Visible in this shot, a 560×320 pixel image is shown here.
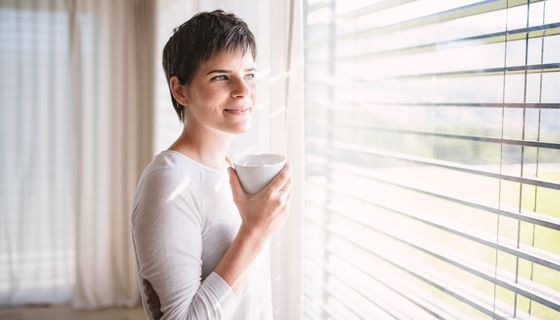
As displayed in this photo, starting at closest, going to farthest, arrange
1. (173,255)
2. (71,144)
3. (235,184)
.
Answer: (173,255)
(235,184)
(71,144)

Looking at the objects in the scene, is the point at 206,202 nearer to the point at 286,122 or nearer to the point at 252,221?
the point at 252,221

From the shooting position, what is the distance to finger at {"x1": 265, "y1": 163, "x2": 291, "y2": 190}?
1.02m

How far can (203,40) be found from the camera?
1.06 meters

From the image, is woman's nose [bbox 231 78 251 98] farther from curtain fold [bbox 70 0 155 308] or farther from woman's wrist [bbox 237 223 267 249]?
curtain fold [bbox 70 0 155 308]

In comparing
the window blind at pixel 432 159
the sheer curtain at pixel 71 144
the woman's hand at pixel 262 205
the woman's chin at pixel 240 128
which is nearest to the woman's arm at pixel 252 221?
the woman's hand at pixel 262 205

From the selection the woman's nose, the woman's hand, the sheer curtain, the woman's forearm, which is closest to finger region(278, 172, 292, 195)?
the woman's hand

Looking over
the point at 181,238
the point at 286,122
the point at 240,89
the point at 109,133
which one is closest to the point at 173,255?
the point at 181,238

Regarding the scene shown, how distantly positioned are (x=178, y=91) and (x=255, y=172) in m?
0.29

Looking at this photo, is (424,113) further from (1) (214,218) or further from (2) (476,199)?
(1) (214,218)

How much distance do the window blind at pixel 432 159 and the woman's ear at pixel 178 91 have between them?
567 mm

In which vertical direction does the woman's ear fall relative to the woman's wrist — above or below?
A: above

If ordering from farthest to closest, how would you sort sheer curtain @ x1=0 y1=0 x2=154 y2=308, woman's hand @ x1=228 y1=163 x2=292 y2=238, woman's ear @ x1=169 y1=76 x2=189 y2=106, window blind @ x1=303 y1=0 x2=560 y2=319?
sheer curtain @ x1=0 y1=0 x2=154 y2=308 < woman's ear @ x1=169 y1=76 x2=189 y2=106 < woman's hand @ x1=228 y1=163 x2=292 y2=238 < window blind @ x1=303 y1=0 x2=560 y2=319

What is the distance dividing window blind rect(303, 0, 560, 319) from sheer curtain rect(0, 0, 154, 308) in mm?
2297

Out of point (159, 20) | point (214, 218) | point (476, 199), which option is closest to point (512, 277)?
point (476, 199)
